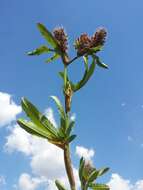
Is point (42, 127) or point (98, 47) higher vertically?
point (98, 47)

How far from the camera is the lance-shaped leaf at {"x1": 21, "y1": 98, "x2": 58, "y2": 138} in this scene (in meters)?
1.73

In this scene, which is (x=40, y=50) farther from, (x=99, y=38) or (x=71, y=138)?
(x=71, y=138)

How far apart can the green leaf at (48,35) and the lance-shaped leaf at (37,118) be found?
16.4 inches

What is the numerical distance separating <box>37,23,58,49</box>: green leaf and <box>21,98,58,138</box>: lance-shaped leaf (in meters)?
0.42

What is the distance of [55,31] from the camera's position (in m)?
1.92

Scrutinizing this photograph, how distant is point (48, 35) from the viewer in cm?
194

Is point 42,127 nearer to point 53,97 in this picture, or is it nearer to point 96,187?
point 53,97

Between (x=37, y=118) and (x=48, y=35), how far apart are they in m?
0.55

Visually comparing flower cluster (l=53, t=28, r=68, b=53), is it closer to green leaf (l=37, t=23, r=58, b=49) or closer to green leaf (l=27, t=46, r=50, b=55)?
green leaf (l=37, t=23, r=58, b=49)

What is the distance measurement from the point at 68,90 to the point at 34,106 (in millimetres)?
264

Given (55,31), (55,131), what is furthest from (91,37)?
(55,131)

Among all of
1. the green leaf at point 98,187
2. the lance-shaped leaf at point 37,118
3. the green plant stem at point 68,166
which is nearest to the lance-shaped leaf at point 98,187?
the green leaf at point 98,187

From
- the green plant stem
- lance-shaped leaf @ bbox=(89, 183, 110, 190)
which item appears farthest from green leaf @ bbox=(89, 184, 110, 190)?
the green plant stem

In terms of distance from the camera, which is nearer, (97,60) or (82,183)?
(82,183)
